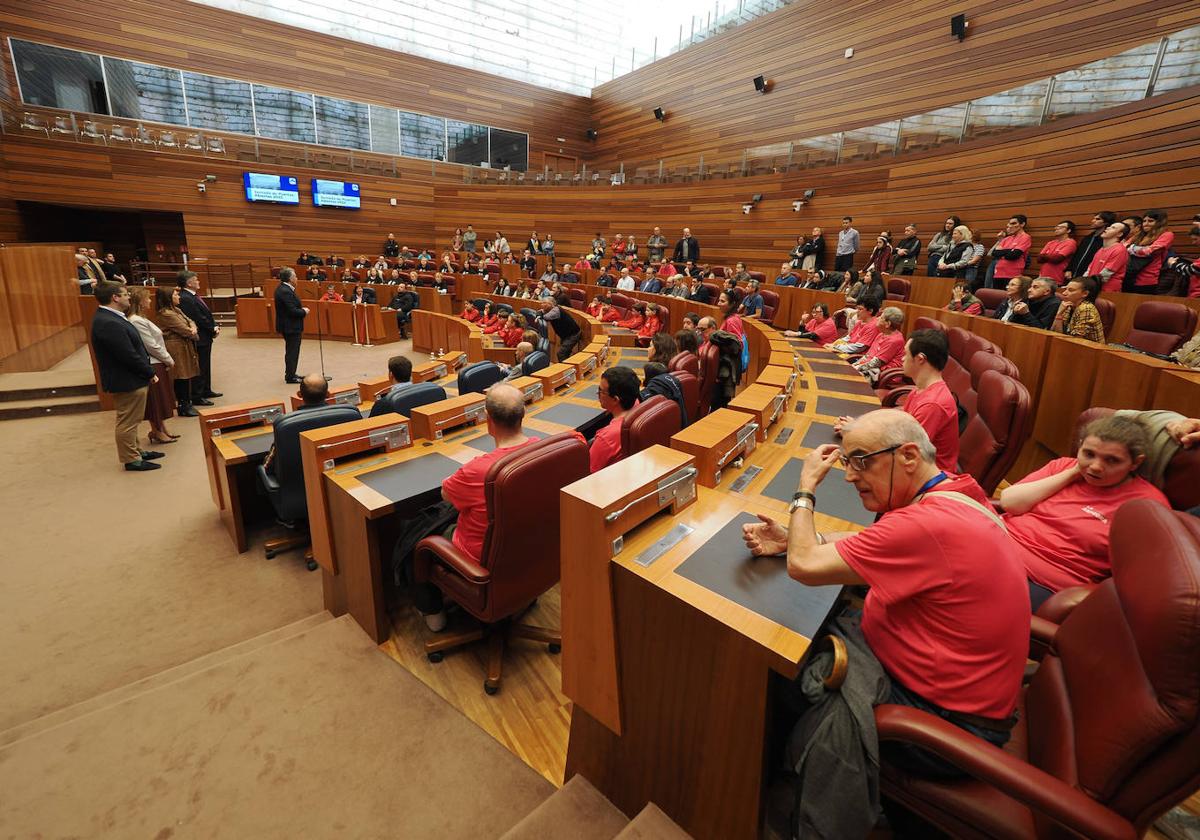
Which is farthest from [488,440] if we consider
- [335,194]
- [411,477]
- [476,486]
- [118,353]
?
[335,194]

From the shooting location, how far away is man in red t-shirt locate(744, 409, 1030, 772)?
1049mm

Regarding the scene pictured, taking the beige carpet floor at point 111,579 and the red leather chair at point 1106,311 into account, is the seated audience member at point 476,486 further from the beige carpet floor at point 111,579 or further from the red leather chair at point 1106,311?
the red leather chair at point 1106,311

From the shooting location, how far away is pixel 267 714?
168 cm

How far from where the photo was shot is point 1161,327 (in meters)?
3.51

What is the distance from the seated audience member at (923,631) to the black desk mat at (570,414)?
5.66ft

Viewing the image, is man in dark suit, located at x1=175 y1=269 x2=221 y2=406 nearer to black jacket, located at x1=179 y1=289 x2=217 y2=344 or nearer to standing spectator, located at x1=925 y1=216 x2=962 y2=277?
black jacket, located at x1=179 y1=289 x2=217 y2=344

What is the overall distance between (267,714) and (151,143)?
584 inches

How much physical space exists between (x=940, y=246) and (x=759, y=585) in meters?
7.10

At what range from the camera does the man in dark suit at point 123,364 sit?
380cm

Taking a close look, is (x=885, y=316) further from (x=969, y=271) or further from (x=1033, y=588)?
(x=969, y=271)

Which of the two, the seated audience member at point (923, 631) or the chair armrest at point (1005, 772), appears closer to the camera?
the chair armrest at point (1005, 772)

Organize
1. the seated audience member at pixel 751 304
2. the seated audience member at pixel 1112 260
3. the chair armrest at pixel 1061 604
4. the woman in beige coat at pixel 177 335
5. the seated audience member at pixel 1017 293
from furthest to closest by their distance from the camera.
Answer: the seated audience member at pixel 751 304 → the woman in beige coat at pixel 177 335 → the seated audience member at pixel 1112 260 → the seated audience member at pixel 1017 293 → the chair armrest at pixel 1061 604

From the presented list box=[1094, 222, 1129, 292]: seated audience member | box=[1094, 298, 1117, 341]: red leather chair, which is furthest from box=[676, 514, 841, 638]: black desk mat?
box=[1094, 222, 1129, 292]: seated audience member

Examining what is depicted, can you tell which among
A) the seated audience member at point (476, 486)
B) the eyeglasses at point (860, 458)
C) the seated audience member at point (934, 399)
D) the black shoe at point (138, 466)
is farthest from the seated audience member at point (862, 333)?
the black shoe at point (138, 466)
